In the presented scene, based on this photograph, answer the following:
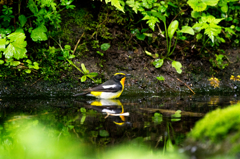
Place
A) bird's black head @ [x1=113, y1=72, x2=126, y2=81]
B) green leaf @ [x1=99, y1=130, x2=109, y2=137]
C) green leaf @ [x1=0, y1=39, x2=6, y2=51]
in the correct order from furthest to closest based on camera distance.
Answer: bird's black head @ [x1=113, y1=72, x2=126, y2=81] < green leaf @ [x1=0, y1=39, x2=6, y2=51] < green leaf @ [x1=99, y1=130, x2=109, y2=137]

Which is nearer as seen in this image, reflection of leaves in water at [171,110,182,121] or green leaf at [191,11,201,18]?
reflection of leaves in water at [171,110,182,121]

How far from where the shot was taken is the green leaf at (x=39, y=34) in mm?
5543

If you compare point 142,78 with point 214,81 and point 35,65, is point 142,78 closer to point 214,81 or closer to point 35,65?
point 214,81

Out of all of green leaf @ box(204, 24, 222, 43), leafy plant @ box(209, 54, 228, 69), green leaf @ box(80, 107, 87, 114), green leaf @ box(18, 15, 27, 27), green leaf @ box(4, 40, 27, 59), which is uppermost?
green leaf @ box(18, 15, 27, 27)

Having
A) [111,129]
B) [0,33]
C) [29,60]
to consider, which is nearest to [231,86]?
[111,129]

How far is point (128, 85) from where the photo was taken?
6.23 metres

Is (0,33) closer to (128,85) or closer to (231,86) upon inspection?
(128,85)

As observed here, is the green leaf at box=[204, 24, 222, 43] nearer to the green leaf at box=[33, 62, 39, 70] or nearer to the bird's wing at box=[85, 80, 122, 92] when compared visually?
the bird's wing at box=[85, 80, 122, 92]

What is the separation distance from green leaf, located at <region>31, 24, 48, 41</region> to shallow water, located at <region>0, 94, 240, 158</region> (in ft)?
4.44

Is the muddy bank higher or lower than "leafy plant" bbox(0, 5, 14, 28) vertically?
lower

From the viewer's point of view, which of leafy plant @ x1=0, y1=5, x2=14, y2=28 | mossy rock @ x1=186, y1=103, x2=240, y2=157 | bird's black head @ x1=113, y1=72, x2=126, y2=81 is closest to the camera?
mossy rock @ x1=186, y1=103, x2=240, y2=157

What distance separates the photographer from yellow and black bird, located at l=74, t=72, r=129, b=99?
5551 mm

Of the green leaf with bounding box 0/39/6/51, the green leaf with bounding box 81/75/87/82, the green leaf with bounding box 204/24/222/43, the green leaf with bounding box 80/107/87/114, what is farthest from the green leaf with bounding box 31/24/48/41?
the green leaf with bounding box 204/24/222/43

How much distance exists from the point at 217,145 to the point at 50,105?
3599 mm
